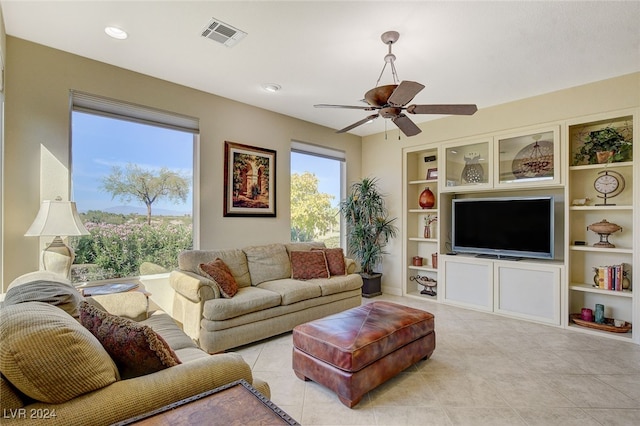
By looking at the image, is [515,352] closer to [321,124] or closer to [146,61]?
[321,124]

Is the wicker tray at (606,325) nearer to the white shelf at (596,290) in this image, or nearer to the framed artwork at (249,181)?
the white shelf at (596,290)

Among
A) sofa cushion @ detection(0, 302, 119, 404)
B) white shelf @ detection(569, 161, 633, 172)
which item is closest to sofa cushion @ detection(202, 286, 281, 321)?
sofa cushion @ detection(0, 302, 119, 404)

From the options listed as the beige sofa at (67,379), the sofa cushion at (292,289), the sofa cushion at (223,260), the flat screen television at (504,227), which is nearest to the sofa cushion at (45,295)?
the beige sofa at (67,379)

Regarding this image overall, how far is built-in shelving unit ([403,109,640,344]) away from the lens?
3477 mm

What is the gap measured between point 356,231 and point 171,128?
2.97m

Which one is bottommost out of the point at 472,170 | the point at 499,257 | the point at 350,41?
the point at 499,257

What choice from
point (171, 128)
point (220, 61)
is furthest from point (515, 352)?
point (171, 128)

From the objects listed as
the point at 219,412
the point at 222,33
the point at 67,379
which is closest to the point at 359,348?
the point at 219,412

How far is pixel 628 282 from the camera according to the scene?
3377mm

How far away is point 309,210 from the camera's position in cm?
508

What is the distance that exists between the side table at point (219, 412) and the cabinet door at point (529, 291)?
12.9 ft

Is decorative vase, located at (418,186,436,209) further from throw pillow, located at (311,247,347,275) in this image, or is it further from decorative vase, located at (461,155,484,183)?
throw pillow, located at (311,247,347,275)

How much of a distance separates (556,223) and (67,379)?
4.78 m

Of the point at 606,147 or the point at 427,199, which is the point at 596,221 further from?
the point at 427,199
